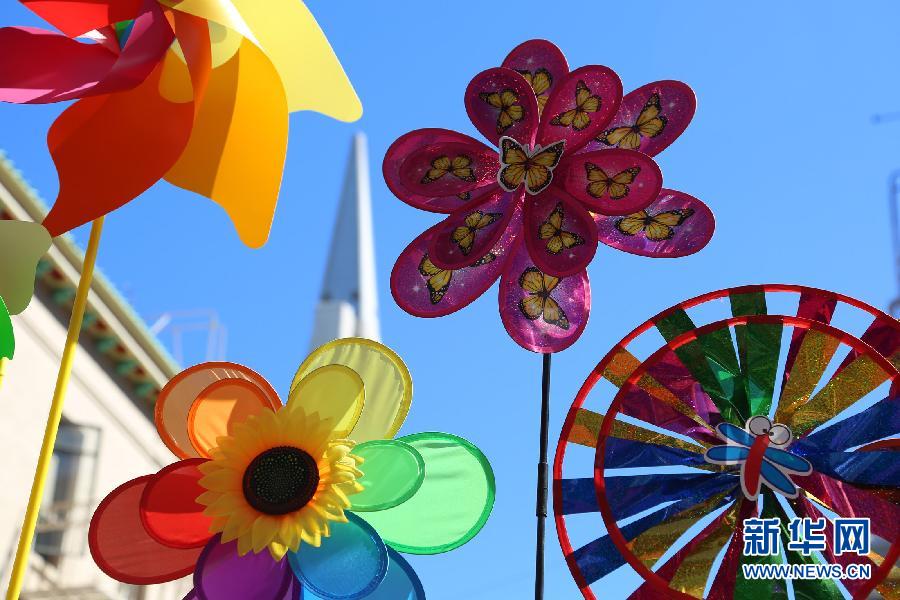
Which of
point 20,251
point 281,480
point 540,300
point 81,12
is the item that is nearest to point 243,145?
point 81,12

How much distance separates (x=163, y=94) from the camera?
181 inches

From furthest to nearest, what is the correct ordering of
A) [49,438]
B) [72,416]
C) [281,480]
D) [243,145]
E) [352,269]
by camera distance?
[352,269] → [72,416] → [243,145] → [49,438] → [281,480]

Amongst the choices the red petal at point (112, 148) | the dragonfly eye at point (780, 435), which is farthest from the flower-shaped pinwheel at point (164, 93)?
the dragonfly eye at point (780, 435)

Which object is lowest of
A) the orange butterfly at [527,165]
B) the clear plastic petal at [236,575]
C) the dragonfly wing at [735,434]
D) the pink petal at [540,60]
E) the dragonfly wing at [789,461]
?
the clear plastic petal at [236,575]

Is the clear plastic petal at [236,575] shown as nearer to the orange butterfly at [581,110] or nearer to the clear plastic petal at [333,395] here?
the clear plastic petal at [333,395]

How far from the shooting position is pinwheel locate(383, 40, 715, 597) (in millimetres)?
4094

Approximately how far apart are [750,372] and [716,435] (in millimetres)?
200

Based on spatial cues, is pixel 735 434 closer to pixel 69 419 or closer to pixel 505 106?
pixel 505 106

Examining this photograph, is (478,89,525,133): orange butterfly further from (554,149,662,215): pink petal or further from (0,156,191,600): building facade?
(0,156,191,600): building facade

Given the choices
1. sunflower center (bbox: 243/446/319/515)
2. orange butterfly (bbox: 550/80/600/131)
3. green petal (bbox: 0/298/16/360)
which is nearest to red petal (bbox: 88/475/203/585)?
sunflower center (bbox: 243/446/319/515)

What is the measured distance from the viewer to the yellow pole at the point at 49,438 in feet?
12.8

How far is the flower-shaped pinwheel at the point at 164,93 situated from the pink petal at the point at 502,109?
2.46 ft

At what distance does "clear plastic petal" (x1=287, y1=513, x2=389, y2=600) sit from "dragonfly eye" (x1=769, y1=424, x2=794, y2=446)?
112 centimetres

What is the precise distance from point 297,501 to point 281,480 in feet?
0.26
